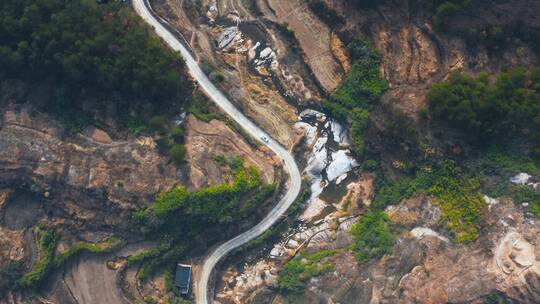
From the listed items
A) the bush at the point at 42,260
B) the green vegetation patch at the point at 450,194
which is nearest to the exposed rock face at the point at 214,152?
the green vegetation patch at the point at 450,194

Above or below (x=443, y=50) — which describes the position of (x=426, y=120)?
below

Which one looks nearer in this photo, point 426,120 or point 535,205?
point 535,205

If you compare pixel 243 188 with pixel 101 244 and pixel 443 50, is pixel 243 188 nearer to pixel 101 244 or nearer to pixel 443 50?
pixel 101 244

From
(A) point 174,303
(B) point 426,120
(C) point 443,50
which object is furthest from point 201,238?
(C) point 443,50

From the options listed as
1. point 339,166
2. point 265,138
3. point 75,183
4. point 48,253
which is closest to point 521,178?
point 339,166

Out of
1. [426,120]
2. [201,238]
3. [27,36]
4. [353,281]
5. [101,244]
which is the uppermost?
[27,36]

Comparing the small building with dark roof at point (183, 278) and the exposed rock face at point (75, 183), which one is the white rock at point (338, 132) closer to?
the exposed rock face at point (75, 183)
